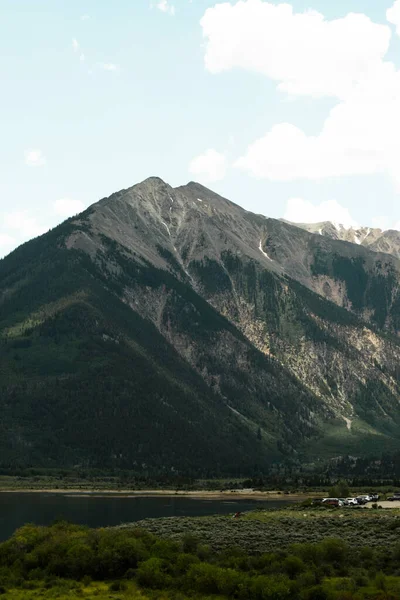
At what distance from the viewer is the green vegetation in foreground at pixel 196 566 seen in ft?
293

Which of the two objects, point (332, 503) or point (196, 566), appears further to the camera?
point (332, 503)

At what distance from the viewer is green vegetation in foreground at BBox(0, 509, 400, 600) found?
293ft

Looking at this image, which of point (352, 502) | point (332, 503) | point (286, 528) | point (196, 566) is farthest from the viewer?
point (352, 502)

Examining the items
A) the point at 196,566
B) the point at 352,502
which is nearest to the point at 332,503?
the point at 352,502

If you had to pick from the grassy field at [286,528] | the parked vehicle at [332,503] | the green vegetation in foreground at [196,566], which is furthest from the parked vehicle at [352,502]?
the green vegetation in foreground at [196,566]

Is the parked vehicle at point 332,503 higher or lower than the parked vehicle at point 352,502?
higher

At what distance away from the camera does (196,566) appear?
95438 millimetres

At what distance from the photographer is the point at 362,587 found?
8806cm

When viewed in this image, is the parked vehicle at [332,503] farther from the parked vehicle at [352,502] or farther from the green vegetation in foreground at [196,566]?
the green vegetation in foreground at [196,566]

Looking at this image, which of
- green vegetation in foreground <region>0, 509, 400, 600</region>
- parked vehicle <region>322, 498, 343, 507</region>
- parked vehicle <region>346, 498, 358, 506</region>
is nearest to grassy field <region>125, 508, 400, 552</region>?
green vegetation in foreground <region>0, 509, 400, 600</region>

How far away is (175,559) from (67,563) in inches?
507

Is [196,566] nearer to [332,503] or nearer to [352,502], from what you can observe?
[332,503]

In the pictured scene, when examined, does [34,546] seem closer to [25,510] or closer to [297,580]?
[297,580]

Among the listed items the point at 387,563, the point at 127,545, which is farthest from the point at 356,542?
the point at 127,545
